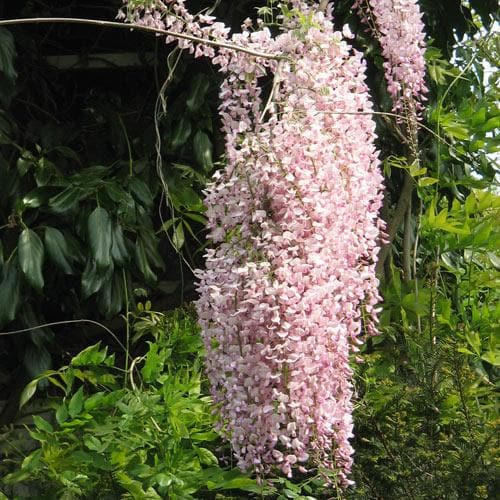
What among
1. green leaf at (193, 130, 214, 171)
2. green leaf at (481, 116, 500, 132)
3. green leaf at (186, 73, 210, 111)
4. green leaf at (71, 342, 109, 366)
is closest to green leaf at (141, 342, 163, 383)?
green leaf at (71, 342, 109, 366)

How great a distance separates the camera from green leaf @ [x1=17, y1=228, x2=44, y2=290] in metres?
2.32

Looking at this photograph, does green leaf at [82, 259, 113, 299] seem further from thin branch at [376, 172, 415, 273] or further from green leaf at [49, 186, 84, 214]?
thin branch at [376, 172, 415, 273]

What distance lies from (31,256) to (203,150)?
608 millimetres

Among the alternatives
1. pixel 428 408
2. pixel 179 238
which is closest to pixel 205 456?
pixel 428 408

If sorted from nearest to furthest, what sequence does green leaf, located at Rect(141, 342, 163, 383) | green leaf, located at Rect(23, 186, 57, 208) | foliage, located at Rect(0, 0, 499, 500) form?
foliage, located at Rect(0, 0, 499, 500) → green leaf, located at Rect(141, 342, 163, 383) → green leaf, located at Rect(23, 186, 57, 208)

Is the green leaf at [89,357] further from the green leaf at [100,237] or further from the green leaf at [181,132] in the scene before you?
the green leaf at [181,132]

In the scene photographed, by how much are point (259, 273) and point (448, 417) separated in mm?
735

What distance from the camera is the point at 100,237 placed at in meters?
2.40

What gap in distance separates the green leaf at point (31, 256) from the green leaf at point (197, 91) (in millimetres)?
594

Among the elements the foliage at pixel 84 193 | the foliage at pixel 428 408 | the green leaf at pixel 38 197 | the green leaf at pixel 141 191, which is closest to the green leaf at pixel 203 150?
the foliage at pixel 84 193

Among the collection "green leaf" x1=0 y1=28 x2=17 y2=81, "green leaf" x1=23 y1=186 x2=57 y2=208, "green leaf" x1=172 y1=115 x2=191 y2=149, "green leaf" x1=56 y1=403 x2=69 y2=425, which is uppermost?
"green leaf" x1=0 y1=28 x2=17 y2=81

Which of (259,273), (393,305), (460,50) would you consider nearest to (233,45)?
(259,273)

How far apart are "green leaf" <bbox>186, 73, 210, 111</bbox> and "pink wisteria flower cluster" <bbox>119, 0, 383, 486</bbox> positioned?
2.75 feet

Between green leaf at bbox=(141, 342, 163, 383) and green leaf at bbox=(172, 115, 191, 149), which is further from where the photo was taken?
green leaf at bbox=(172, 115, 191, 149)
